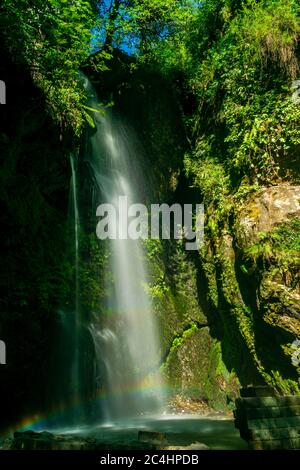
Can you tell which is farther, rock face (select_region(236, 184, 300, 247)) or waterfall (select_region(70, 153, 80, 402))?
waterfall (select_region(70, 153, 80, 402))

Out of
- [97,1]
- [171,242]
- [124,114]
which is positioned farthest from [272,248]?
[97,1]

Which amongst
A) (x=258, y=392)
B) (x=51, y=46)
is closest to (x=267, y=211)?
(x=258, y=392)

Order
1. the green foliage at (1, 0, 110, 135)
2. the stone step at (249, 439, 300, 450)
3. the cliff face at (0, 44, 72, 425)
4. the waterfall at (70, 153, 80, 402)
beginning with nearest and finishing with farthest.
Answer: the stone step at (249, 439, 300, 450)
the cliff face at (0, 44, 72, 425)
the green foliage at (1, 0, 110, 135)
the waterfall at (70, 153, 80, 402)

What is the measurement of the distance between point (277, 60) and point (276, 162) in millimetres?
2669

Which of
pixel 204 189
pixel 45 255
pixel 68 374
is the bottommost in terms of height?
pixel 68 374

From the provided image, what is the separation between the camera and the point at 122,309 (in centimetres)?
1117

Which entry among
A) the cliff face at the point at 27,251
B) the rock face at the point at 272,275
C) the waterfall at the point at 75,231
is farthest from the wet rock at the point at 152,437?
the waterfall at the point at 75,231

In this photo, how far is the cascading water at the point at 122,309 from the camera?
33.1 ft

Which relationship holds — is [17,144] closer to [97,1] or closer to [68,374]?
[68,374]

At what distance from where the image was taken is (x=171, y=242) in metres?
12.5

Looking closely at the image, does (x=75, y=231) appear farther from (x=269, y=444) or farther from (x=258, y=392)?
(x=269, y=444)

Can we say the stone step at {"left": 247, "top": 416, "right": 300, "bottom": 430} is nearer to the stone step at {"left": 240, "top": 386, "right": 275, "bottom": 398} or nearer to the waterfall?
the stone step at {"left": 240, "top": 386, "right": 275, "bottom": 398}

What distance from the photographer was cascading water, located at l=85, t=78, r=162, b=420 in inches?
398

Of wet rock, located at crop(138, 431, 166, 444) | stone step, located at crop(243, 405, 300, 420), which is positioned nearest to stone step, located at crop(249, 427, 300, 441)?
stone step, located at crop(243, 405, 300, 420)
